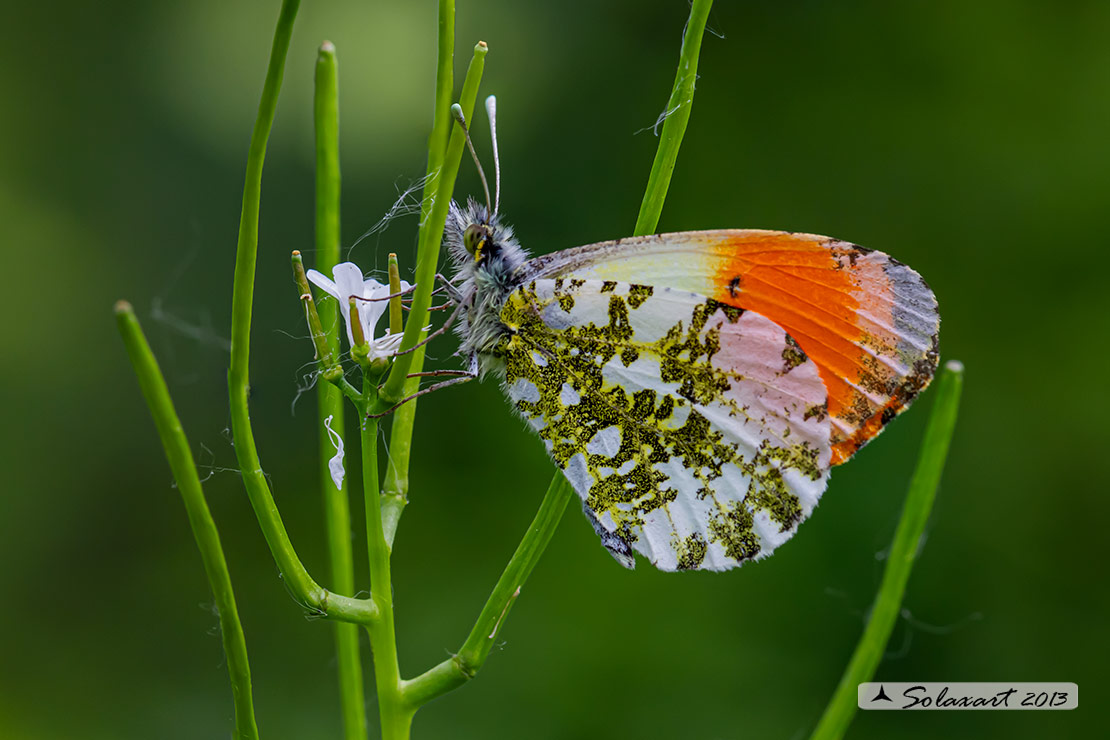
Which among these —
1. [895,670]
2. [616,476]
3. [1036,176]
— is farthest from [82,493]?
[1036,176]

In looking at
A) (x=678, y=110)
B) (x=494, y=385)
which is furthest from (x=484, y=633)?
(x=494, y=385)

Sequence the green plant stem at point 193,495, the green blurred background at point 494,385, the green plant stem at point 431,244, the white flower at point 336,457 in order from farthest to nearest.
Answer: the green blurred background at point 494,385
the white flower at point 336,457
the green plant stem at point 431,244
the green plant stem at point 193,495

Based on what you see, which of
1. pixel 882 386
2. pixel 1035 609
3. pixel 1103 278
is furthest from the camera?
pixel 1103 278

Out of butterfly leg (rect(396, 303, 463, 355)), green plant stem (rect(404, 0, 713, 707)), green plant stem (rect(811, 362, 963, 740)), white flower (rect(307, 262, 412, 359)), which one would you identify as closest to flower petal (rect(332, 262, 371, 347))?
white flower (rect(307, 262, 412, 359))

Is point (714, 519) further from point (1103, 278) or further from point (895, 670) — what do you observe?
point (1103, 278)

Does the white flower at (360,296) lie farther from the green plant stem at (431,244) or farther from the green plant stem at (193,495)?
the green plant stem at (193,495)

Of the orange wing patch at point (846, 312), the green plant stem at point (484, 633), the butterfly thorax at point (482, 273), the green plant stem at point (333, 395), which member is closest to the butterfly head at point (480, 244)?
the butterfly thorax at point (482, 273)

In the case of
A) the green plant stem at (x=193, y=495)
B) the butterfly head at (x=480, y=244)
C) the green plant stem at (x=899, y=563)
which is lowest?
the green plant stem at (x=899, y=563)

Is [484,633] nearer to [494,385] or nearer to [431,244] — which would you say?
[431,244]
